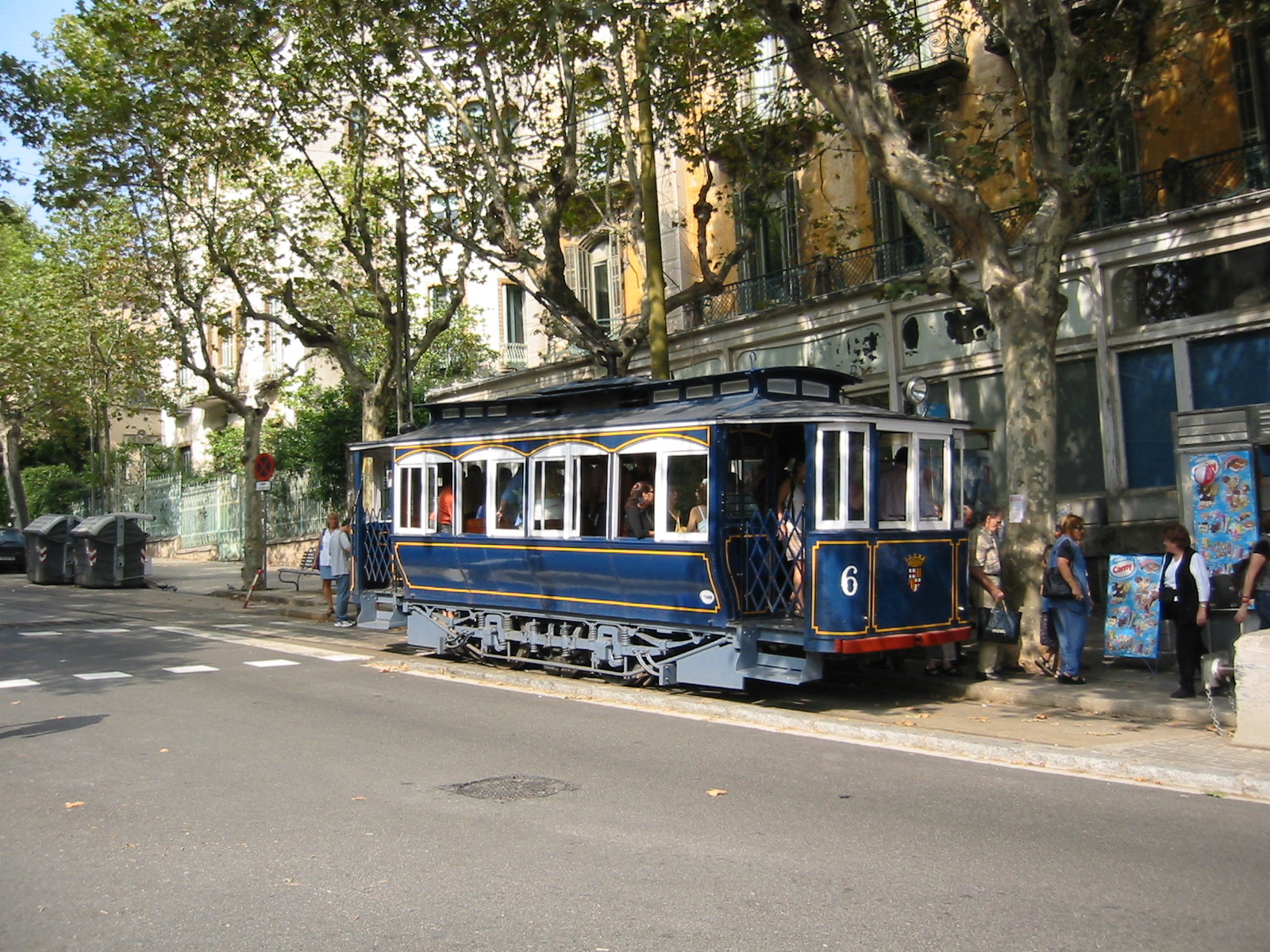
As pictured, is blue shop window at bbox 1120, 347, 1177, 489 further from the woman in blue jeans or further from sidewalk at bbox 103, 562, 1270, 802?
the woman in blue jeans

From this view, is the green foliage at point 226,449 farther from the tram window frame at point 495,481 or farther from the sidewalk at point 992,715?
the tram window frame at point 495,481

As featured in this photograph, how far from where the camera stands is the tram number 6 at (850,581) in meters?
10.5

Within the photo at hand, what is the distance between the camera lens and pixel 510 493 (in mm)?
13539

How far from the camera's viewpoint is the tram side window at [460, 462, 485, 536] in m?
14.0

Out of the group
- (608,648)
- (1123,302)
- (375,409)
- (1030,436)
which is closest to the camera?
(1030,436)

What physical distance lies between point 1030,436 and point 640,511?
413 cm

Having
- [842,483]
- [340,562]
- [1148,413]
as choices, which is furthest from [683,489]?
[340,562]

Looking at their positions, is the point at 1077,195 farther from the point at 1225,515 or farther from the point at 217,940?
the point at 217,940

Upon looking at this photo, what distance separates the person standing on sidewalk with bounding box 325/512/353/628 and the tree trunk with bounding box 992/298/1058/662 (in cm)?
1142

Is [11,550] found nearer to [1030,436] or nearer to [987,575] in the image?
[987,575]

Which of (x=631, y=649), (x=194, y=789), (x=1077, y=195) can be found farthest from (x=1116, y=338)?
(x=194, y=789)

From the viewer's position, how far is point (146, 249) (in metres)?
26.2

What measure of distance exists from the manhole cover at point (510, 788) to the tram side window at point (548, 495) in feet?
16.6

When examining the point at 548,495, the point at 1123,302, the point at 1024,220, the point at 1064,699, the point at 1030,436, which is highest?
the point at 1024,220
